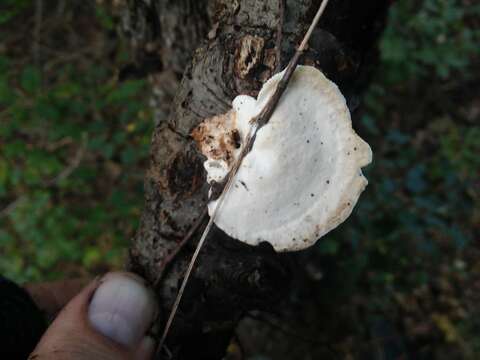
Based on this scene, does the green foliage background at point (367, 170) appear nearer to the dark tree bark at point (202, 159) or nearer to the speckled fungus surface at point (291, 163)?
the dark tree bark at point (202, 159)

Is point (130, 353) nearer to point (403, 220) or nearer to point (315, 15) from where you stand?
point (315, 15)

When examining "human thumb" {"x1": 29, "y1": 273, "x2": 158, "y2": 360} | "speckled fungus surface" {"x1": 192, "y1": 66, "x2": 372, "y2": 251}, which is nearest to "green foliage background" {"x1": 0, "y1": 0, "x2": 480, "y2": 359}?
"human thumb" {"x1": 29, "y1": 273, "x2": 158, "y2": 360}

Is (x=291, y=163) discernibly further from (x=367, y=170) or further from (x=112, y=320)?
(x=367, y=170)

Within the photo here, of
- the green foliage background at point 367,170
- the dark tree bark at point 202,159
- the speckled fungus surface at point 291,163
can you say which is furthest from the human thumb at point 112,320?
the green foliage background at point 367,170

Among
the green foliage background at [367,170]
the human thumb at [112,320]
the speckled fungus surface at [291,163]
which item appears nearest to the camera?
the speckled fungus surface at [291,163]

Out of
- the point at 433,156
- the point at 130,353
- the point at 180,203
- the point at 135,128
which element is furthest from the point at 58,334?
the point at 433,156
